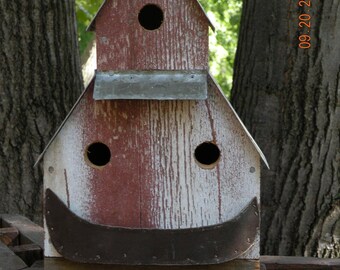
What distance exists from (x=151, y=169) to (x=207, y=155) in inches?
8.6

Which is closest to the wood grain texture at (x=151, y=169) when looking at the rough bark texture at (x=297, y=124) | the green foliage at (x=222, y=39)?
the rough bark texture at (x=297, y=124)

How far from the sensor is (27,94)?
13.2 ft

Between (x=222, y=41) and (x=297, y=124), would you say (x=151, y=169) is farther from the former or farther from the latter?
(x=222, y=41)

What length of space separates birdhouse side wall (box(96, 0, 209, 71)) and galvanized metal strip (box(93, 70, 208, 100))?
4 centimetres

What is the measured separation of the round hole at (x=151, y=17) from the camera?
8.32ft

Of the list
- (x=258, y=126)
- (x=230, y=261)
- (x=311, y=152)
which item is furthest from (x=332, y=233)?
(x=230, y=261)

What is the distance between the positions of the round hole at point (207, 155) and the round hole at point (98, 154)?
304 mm

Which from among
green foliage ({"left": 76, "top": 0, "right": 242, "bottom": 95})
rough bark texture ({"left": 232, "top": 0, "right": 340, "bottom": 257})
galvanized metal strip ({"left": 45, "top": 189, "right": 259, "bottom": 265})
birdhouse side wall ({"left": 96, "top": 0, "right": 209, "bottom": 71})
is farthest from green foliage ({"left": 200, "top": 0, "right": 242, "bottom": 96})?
galvanized metal strip ({"left": 45, "top": 189, "right": 259, "bottom": 265})

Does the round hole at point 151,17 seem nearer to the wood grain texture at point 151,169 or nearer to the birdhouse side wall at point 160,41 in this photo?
the birdhouse side wall at point 160,41

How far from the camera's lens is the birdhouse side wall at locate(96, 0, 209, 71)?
97.4 inches

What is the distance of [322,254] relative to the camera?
12.8 feet

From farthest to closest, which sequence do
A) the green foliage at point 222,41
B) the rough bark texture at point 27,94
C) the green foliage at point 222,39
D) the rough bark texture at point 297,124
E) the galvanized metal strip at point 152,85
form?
the green foliage at point 222,41
the green foliage at point 222,39
the rough bark texture at point 27,94
the rough bark texture at point 297,124
the galvanized metal strip at point 152,85
